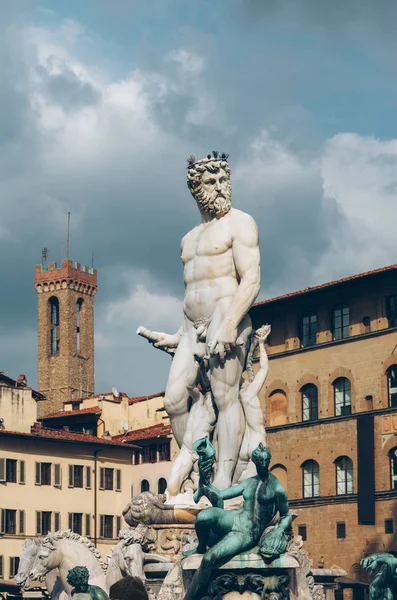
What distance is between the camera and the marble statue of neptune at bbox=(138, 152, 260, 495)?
21.4 metres

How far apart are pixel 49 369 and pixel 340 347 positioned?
108217 mm

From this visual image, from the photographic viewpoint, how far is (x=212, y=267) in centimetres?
2186

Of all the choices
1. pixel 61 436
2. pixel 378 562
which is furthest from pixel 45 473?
pixel 378 562

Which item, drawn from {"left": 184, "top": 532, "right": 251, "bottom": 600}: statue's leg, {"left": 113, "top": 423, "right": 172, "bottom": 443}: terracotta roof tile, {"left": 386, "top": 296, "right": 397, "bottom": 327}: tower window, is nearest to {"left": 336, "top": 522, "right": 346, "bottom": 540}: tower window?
{"left": 386, "top": 296, "right": 397, "bottom": 327}: tower window

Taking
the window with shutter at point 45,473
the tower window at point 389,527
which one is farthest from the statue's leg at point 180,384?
the window with shutter at point 45,473

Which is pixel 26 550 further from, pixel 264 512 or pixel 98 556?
pixel 264 512

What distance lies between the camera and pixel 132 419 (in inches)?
4131

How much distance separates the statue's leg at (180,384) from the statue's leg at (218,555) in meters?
7.62

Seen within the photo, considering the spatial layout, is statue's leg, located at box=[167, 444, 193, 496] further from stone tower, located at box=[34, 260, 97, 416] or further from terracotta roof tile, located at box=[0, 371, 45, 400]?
stone tower, located at box=[34, 260, 97, 416]

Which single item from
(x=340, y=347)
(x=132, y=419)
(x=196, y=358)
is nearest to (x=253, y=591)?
(x=196, y=358)

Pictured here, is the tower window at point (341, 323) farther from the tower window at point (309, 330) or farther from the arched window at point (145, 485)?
the arched window at point (145, 485)

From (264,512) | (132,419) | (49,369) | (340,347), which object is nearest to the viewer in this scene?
(264,512)

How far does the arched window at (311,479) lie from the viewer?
3305 inches

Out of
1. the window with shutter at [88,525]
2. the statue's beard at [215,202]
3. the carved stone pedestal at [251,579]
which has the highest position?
the statue's beard at [215,202]
